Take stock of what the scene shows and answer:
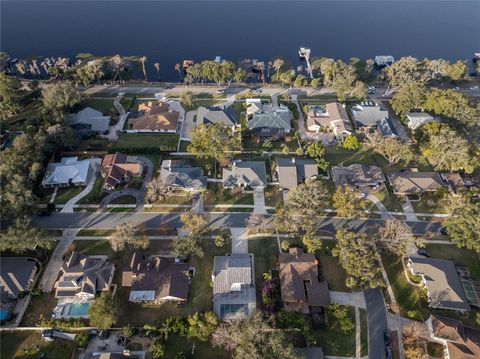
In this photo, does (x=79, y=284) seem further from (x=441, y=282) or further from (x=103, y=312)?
(x=441, y=282)

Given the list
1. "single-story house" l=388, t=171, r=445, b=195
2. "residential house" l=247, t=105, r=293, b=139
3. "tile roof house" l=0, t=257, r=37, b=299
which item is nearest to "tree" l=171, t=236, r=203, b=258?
Answer: "tile roof house" l=0, t=257, r=37, b=299

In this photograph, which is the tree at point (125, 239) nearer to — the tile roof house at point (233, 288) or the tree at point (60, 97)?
the tile roof house at point (233, 288)

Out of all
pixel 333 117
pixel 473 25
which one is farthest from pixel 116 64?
pixel 473 25

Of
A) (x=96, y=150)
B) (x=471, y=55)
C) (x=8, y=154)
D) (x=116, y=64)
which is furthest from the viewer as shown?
(x=471, y=55)

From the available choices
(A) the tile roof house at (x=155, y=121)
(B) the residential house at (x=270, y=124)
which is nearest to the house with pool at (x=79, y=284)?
(A) the tile roof house at (x=155, y=121)

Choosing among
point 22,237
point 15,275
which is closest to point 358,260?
point 22,237

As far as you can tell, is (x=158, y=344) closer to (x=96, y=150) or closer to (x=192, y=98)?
(x=96, y=150)
